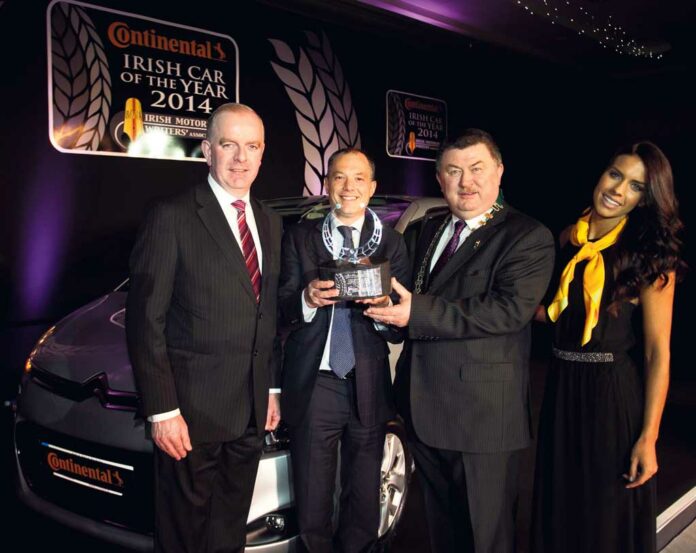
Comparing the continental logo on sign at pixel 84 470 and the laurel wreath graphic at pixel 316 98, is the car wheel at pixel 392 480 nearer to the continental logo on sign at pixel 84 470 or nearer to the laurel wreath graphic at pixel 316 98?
the continental logo on sign at pixel 84 470

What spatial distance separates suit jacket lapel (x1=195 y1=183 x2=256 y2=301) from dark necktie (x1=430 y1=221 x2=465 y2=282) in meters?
0.56

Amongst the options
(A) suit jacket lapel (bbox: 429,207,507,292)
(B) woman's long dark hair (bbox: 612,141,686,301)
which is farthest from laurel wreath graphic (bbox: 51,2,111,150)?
(B) woman's long dark hair (bbox: 612,141,686,301)

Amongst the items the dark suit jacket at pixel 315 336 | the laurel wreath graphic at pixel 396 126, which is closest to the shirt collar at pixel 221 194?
the dark suit jacket at pixel 315 336

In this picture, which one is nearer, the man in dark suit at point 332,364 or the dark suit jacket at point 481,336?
the dark suit jacket at point 481,336

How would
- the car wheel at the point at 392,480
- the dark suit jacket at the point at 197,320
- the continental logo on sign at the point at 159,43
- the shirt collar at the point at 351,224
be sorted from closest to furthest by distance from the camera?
1. the dark suit jacket at the point at 197,320
2. the shirt collar at the point at 351,224
3. the car wheel at the point at 392,480
4. the continental logo on sign at the point at 159,43

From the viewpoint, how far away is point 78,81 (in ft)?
15.5

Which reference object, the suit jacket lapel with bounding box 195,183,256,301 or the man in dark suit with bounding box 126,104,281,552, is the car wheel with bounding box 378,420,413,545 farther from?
the suit jacket lapel with bounding box 195,183,256,301

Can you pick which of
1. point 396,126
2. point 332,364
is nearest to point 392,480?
point 332,364

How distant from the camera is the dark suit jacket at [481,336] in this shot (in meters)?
1.66

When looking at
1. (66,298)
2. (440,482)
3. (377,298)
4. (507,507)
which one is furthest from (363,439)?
(66,298)

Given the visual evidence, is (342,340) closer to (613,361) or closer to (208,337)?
(208,337)

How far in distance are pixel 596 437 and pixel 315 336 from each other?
0.96 metres

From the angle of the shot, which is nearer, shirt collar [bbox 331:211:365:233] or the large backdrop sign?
shirt collar [bbox 331:211:365:233]

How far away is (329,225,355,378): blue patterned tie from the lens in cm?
190
